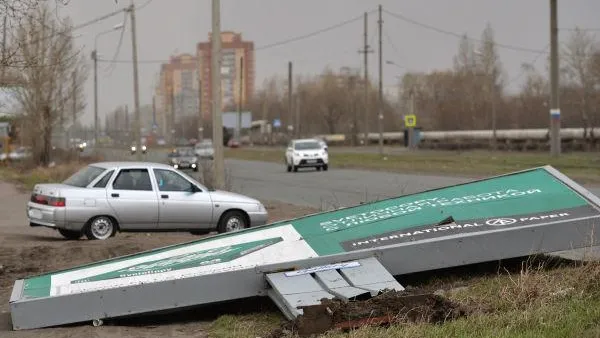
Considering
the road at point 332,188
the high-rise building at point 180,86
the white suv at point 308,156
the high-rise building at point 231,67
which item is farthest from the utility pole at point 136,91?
the high-rise building at point 180,86

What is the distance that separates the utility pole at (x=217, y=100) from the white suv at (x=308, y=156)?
23.3 m

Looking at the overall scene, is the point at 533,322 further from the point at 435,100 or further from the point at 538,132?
the point at 435,100

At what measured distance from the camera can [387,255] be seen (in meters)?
8.27

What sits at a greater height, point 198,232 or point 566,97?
point 566,97

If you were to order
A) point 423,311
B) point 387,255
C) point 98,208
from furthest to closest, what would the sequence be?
point 98,208 < point 387,255 < point 423,311

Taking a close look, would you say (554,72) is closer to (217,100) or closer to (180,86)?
(217,100)

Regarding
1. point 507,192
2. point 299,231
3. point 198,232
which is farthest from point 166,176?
point 507,192

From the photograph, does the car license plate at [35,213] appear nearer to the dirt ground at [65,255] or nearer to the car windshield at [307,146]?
the dirt ground at [65,255]

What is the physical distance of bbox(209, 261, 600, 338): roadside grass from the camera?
6.12m

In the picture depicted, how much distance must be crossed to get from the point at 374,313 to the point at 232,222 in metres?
9.81

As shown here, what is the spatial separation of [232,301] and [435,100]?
10800cm

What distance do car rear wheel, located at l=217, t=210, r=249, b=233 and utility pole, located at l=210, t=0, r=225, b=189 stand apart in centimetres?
580

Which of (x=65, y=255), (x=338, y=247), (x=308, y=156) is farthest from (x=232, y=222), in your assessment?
(x=308, y=156)

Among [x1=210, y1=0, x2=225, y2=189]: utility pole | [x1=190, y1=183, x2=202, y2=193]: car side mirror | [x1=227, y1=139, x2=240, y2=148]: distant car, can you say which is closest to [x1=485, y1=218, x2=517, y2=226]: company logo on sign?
[x1=190, y1=183, x2=202, y2=193]: car side mirror
